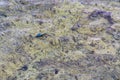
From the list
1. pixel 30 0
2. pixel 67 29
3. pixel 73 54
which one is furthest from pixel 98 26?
pixel 30 0

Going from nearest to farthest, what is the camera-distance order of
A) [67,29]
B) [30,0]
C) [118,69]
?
[118,69]
[67,29]
[30,0]

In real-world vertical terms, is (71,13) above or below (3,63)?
above

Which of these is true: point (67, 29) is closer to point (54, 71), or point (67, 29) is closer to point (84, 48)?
point (84, 48)

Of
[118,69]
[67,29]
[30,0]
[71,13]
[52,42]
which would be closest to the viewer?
[118,69]

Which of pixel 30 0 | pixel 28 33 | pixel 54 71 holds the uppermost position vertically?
pixel 30 0

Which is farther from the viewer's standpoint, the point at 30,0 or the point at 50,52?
the point at 30,0

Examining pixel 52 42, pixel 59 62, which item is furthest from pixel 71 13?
pixel 59 62
